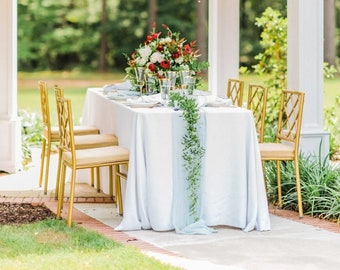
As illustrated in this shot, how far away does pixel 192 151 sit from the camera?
6570mm

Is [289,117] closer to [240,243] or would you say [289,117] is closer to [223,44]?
[240,243]

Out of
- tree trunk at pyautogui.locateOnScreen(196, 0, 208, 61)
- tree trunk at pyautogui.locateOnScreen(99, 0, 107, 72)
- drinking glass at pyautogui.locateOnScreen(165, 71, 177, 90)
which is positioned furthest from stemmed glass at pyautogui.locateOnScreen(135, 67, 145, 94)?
tree trunk at pyautogui.locateOnScreen(99, 0, 107, 72)

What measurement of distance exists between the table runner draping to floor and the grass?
50 centimetres

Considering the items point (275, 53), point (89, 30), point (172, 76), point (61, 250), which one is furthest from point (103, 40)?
point (61, 250)

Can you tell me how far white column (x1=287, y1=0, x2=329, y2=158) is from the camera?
8117 mm

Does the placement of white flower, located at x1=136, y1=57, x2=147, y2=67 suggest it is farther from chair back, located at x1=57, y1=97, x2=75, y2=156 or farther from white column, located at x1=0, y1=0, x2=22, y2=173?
white column, located at x1=0, y1=0, x2=22, y2=173

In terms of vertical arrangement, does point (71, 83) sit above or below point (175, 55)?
below

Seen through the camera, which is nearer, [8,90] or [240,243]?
[240,243]

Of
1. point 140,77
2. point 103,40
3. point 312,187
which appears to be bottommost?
point 312,187

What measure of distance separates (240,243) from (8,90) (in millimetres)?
3888

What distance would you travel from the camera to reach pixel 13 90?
365 inches

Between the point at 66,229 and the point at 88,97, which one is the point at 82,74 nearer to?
the point at 88,97

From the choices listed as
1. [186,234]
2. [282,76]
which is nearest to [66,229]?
[186,234]

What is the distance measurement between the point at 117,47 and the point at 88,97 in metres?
16.9
